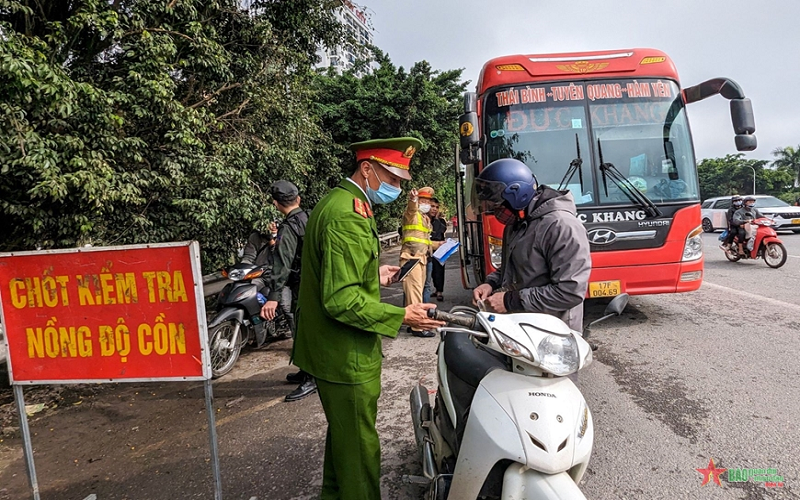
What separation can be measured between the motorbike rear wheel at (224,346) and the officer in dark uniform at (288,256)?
69cm

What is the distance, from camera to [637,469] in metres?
2.64

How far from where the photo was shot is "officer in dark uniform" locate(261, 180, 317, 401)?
3.96 metres

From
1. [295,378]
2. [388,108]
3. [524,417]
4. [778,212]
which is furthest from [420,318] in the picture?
[778,212]

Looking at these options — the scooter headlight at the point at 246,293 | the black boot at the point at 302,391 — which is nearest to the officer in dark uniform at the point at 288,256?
the black boot at the point at 302,391

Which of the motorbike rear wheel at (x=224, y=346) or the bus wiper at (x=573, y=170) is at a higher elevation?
the bus wiper at (x=573, y=170)

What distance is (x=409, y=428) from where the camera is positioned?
10.8 ft

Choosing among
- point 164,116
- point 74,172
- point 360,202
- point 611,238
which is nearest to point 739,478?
point 360,202

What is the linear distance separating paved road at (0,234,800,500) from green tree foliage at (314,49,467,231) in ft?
35.1

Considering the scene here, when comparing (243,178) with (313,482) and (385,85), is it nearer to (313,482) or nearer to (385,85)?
(313,482)

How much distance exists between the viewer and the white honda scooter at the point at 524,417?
1602mm

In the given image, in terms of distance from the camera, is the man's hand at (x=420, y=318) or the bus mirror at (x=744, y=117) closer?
the man's hand at (x=420, y=318)

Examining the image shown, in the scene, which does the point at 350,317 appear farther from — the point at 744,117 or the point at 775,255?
the point at 775,255

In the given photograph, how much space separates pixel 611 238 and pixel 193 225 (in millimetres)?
5157

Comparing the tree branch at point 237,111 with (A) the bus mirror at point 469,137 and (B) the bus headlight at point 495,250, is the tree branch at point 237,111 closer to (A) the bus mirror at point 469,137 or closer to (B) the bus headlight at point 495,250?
(A) the bus mirror at point 469,137
